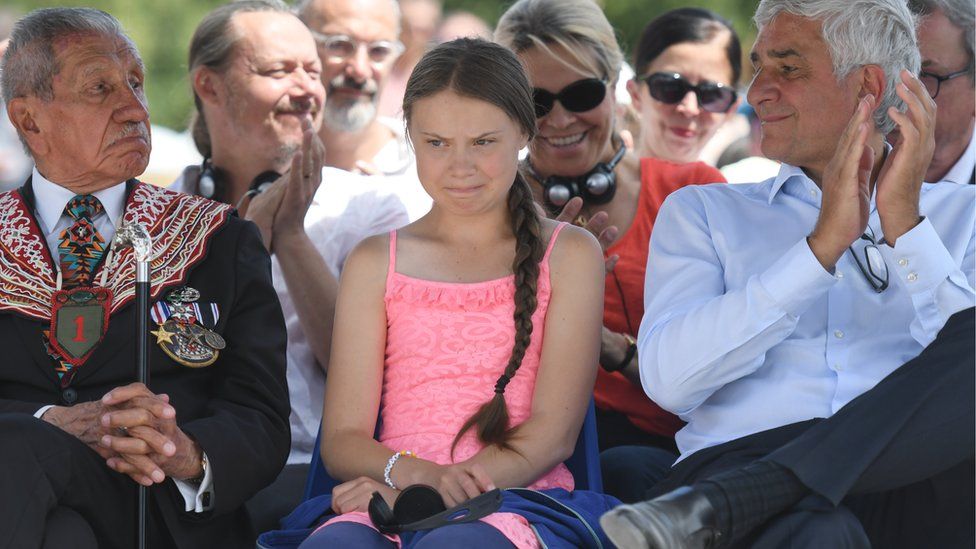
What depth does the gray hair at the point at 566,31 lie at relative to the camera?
4273 mm

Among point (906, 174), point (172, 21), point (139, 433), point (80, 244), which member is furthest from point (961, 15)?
point (172, 21)

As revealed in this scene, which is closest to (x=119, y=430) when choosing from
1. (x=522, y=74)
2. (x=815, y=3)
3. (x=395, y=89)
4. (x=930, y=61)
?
(x=522, y=74)

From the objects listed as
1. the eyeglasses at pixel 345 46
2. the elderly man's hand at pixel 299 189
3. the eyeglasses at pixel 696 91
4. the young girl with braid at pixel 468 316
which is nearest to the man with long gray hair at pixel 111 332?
the young girl with braid at pixel 468 316

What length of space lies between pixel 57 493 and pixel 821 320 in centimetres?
178

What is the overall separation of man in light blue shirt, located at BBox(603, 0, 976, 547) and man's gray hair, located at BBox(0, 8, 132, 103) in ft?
5.13

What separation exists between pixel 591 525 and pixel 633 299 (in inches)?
50.5

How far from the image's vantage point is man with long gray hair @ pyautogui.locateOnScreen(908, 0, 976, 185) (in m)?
4.29

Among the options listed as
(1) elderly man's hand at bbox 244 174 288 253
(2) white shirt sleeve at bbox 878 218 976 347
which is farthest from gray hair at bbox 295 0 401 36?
(2) white shirt sleeve at bbox 878 218 976 347

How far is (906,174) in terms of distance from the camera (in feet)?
10.1

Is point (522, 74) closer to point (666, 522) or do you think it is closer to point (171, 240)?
point (171, 240)

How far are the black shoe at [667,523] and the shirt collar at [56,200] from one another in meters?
1.62

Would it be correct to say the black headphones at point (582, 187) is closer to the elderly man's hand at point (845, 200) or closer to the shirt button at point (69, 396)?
the elderly man's hand at point (845, 200)

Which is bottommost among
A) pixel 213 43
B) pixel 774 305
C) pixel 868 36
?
pixel 774 305

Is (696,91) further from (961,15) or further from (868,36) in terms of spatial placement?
(868,36)
